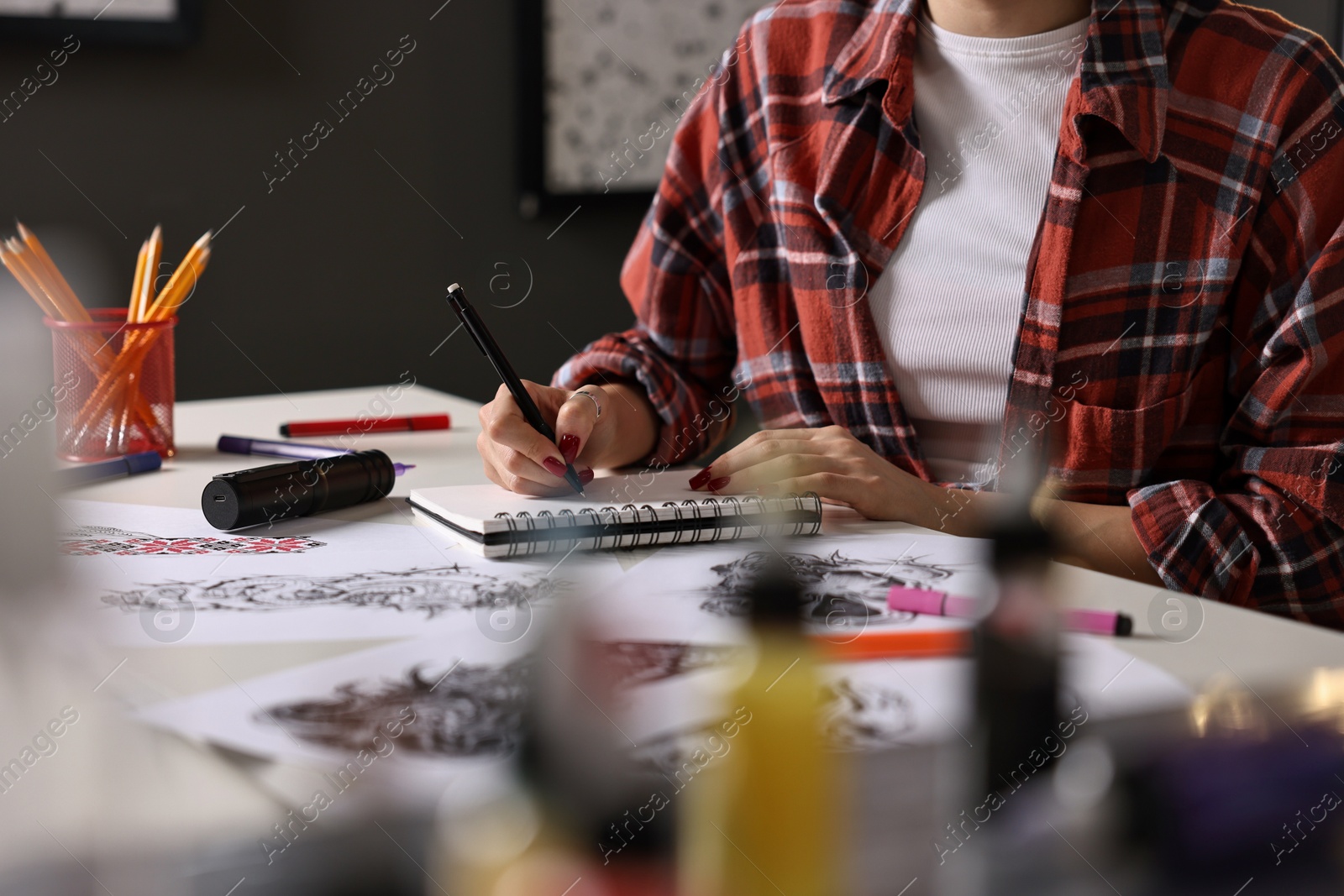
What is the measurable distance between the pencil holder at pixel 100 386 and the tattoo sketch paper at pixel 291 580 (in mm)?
206

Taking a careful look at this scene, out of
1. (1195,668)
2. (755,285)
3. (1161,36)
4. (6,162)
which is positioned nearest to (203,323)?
(6,162)

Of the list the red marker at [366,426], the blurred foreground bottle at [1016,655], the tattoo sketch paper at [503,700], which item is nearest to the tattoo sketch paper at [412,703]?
the tattoo sketch paper at [503,700]

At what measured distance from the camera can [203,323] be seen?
215cm

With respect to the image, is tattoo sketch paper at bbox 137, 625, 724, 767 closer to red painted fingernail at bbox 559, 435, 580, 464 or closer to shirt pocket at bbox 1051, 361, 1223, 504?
red painted fingernail at bbox 559, 435, 580, 464

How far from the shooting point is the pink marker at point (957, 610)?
605 millimetres

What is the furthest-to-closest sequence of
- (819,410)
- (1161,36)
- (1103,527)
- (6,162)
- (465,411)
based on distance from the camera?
1. (6,162)
2. (465,411)
3. (819,410)
4. (1161,36)
5. (1103,527)

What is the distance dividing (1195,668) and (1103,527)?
372 millimetres

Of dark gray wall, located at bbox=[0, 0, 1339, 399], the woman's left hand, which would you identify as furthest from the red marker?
dark gray wall, located at bbox=[0, 0, 1339, 399]

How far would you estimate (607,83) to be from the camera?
2426 millimetres

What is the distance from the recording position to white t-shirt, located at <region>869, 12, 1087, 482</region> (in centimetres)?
104

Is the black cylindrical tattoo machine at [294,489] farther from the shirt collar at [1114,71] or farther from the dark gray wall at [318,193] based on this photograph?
the dark gray wall at [318,193]

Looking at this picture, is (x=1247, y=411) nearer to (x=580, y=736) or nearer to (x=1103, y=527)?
(x=1103, y=527)

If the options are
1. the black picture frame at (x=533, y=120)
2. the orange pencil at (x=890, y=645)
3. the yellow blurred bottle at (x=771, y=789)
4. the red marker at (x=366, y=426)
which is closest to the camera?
the yellow blurred bottle at (x=771, y=789)

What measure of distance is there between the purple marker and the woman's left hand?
32 cm
